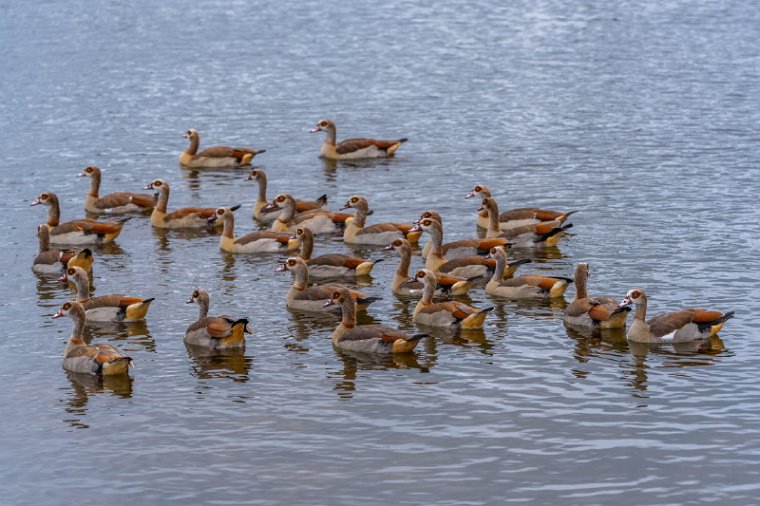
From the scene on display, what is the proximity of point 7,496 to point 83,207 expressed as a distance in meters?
19.6

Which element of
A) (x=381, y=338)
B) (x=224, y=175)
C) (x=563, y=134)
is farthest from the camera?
(x=563, y=134)

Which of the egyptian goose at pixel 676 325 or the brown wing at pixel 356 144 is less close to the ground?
the brown wing at pixel 356 144

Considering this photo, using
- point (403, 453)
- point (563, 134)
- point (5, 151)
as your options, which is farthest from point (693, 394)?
point (5, 151)

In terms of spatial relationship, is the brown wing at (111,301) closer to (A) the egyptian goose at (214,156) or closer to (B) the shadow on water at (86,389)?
(B) the shadow on water at (86,389)

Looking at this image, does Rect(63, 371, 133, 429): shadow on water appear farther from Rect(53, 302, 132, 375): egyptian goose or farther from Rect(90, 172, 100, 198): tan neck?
Rect(90, 172, 100, 198): tan neck

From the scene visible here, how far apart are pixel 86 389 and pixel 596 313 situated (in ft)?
32.0

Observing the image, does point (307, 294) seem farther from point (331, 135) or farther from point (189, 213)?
point (331, 135)

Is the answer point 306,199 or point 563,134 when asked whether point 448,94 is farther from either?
point 306,199

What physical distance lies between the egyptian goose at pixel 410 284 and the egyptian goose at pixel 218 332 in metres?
4.65

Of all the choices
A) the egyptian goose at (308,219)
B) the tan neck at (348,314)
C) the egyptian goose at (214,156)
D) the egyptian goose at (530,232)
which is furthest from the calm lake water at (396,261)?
the egyptian goose at (308,219)

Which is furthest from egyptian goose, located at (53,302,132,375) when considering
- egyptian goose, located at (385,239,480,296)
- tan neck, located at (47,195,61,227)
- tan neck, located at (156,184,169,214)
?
tan neck, located at (156,184,169,214)

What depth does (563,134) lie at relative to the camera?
45531 mm

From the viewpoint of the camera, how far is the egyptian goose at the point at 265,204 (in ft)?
119

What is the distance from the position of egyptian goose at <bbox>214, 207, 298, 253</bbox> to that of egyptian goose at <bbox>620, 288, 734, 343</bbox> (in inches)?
411
